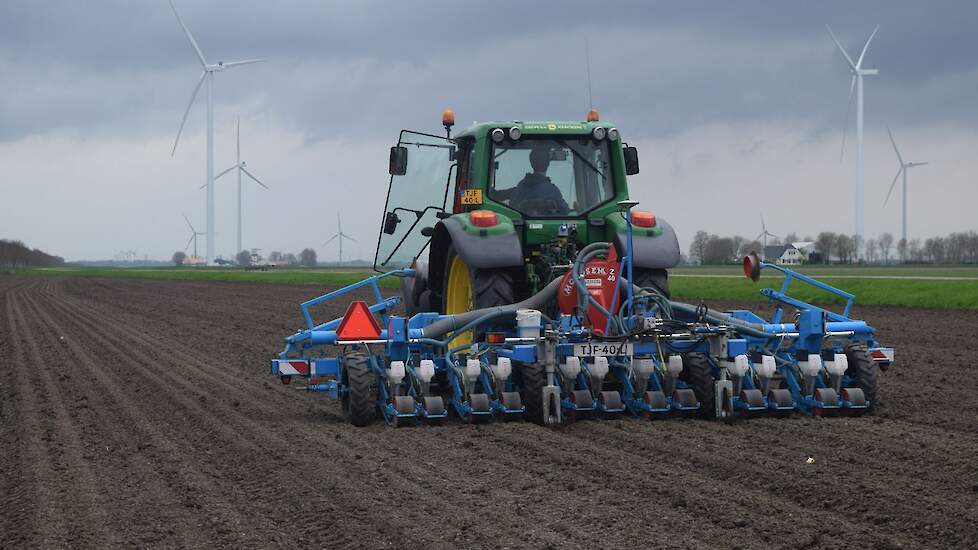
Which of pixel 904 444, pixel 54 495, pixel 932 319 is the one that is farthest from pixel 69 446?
pixel 932 319

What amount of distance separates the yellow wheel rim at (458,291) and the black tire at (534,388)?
164 centimetres

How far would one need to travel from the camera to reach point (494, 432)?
8625mm

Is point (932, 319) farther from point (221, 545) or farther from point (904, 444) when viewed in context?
point (221, 545)

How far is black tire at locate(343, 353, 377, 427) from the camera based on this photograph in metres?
9.12

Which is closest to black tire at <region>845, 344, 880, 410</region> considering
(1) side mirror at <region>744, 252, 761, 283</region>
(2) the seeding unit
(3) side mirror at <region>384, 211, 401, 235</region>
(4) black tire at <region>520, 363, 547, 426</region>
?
(2) the seeding unit

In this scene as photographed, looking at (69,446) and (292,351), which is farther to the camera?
(292,351)

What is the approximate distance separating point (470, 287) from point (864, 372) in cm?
332

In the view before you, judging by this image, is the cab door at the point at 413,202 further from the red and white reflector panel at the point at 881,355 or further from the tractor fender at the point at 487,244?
the red and white reflector panel at the point at 881,355

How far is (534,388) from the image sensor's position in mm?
8867

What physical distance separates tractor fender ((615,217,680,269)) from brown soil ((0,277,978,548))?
1.43 meters

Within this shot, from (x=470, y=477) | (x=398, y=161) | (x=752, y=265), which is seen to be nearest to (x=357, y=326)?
(x=398, y=161)

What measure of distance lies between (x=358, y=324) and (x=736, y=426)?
3020 mm

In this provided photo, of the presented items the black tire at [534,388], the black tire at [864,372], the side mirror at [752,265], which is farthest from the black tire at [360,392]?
the black tire at [864,372]

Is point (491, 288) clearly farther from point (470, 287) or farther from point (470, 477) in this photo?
point (470, 477)
